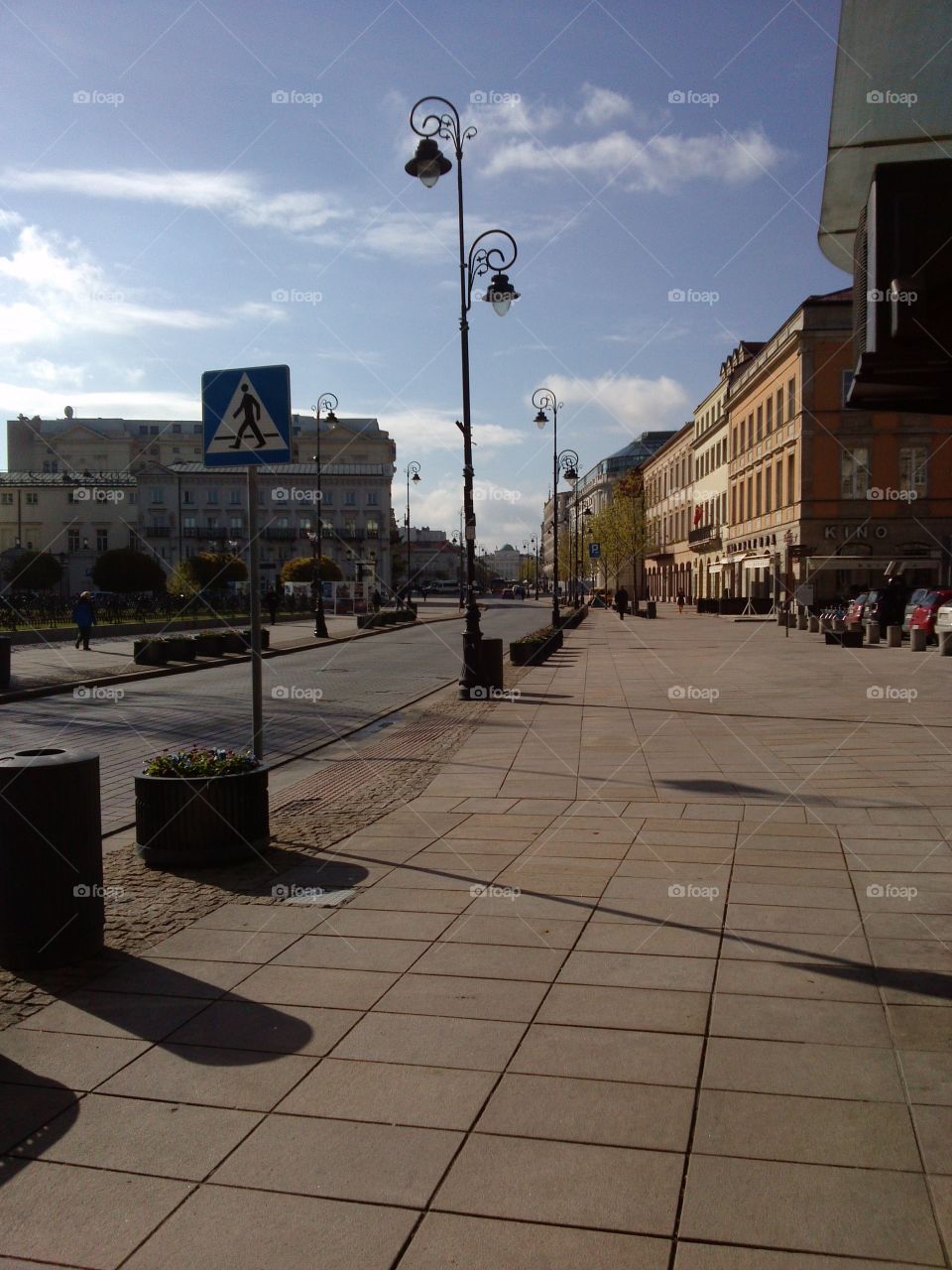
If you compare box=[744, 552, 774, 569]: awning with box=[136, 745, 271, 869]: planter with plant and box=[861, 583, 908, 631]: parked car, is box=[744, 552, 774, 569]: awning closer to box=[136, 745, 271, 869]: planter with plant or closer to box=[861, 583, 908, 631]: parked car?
box=[861, 583, 908, 631]: parked car

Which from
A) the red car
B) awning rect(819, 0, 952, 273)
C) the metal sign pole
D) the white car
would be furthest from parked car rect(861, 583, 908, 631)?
awning rect(819, 0, 952, 273)

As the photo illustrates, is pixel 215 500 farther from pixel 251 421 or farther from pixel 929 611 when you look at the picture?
pixel 251 421

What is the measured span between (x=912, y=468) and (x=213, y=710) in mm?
38111

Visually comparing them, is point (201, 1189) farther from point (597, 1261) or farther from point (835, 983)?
point (835, 983)

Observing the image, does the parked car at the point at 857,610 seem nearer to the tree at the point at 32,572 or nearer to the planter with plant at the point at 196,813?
the planter with plant at the point at 196,813

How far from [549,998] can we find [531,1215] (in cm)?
148

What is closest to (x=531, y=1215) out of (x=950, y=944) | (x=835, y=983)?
(x=835, y=983)

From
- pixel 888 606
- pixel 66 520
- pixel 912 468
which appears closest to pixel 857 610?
pixel 888 606

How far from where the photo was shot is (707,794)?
8.62m

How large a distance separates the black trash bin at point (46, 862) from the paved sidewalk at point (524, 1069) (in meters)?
0.32

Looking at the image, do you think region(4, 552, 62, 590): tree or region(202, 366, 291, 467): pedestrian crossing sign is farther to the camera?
region(4, 552, 62, 590): tree

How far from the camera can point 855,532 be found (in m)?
46.4

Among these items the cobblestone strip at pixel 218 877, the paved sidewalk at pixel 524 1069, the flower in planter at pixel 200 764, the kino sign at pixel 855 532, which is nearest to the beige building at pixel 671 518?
the kino sign at pixel 855 532

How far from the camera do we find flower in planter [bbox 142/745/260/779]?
6504mm
